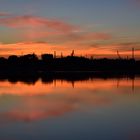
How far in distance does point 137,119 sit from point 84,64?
80.4 meters

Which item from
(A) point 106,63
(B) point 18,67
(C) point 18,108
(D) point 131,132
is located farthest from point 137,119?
(A) point 106,63

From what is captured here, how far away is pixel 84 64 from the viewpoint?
303 ft

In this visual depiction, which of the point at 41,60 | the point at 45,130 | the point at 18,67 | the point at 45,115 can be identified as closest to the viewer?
the point at 45,130

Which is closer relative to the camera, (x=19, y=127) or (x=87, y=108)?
(x=19, y=127)

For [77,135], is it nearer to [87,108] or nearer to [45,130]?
[45,130]

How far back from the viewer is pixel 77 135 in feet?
31.3

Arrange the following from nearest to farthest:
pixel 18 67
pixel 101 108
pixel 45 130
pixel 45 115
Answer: pixel 45 130 → pixel 45 115 → pixel 101 108 → pixel 18 67

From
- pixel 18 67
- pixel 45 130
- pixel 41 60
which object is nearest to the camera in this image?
pixel 45 130

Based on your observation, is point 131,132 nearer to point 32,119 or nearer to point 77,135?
point 77,135

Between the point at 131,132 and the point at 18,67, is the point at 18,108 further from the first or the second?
the point at 18,67

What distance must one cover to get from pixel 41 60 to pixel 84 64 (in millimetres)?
10069

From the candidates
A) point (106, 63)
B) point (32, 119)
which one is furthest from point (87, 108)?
point (106, 63)

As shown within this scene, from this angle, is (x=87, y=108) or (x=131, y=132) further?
(x=87, y=108)

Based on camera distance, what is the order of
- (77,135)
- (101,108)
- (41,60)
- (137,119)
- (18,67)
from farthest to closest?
(41,60), (18,67), (101,108), (137,119), (77,135)
